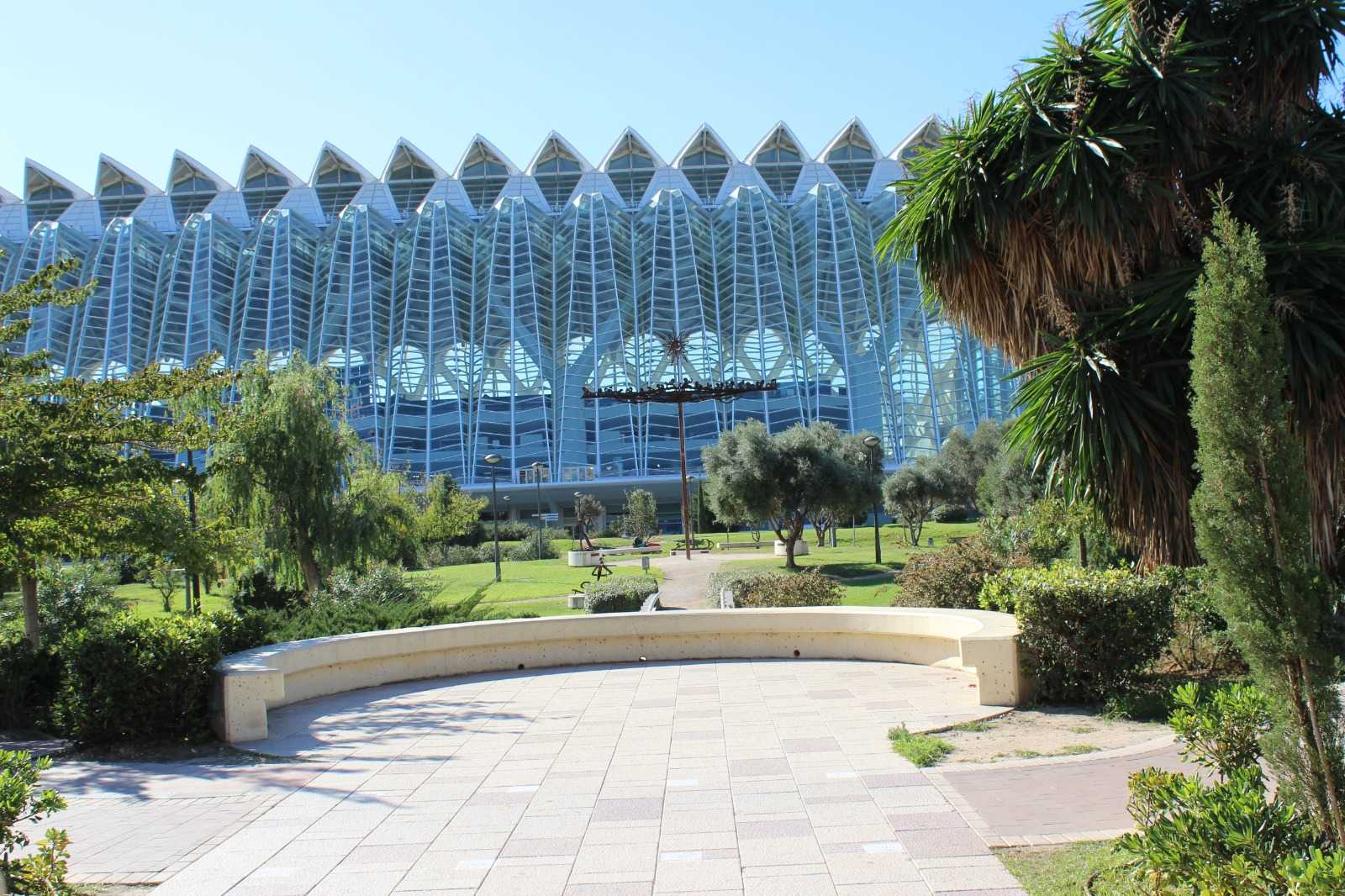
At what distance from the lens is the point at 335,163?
86.9 meters

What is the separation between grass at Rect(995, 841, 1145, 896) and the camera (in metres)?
3.96

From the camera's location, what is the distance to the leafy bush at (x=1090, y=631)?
25.3 ft

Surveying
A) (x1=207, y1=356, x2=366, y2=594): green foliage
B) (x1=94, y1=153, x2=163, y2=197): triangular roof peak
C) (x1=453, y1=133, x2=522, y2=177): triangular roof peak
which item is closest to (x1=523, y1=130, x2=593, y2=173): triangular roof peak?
(x1=453, y1=133, x2=522, y2=177): triangular roof peak

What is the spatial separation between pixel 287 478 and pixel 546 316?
55724 millimetres

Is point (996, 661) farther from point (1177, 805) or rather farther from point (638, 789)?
point (1177, 805)

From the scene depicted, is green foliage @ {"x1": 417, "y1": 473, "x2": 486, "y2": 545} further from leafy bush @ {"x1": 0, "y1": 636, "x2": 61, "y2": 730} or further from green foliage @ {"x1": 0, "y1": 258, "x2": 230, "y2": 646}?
leafy bush @ {"x1": 0, "y1": 636, "x2": 61, "y2": 730}

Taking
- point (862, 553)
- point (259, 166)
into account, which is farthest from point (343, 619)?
point (259, 166)

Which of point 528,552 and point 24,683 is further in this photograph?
point 528,552

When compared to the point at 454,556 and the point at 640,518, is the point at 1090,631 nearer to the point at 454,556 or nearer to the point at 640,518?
the point at 454,556

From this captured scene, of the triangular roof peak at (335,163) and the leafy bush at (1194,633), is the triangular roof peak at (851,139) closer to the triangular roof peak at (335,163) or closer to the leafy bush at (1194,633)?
the triangular roof peak at (335,163)

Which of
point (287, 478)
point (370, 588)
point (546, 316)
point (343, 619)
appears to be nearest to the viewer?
point (343, 619)

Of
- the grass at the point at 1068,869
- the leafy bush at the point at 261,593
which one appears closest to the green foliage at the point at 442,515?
the leafy bush at the point at 261,593

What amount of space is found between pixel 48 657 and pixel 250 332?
69.4 meters

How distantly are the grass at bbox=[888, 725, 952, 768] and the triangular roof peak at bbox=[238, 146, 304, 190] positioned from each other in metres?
90.9
